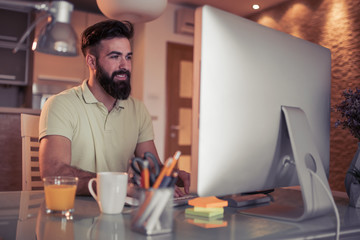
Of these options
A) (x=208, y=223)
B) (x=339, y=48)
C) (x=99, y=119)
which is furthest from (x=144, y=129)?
(x=339, y=48)

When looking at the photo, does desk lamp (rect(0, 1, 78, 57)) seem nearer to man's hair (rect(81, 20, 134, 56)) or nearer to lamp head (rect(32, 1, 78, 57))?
lamp head (rect(32, 1, 78, 57))

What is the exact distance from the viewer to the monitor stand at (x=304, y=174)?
89cm

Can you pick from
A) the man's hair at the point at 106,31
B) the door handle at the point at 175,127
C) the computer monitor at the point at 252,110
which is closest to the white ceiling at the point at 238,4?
the door handle at the point at 175,127

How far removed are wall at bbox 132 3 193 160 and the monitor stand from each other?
4.11 m

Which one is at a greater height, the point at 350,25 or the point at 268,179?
the point at 350,25

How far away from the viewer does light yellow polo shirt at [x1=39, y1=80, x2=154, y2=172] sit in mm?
1503

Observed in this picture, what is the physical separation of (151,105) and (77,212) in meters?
4.16

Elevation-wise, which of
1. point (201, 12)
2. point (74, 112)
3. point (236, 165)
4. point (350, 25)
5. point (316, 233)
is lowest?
point (316, 233)

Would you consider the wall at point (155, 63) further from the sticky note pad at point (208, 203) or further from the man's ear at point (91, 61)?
the sticky note pad at point (208, 203)

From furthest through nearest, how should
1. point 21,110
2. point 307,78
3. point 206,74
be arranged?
point 21,110 → point 307,78 → point 206,74

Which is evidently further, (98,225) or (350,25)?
(350,25)

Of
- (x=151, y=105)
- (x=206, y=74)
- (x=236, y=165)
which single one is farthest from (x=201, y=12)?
(x=151, y=105)

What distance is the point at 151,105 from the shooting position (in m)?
5.05

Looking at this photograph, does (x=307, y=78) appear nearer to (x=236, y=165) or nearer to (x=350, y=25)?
(x=236, y=165)
